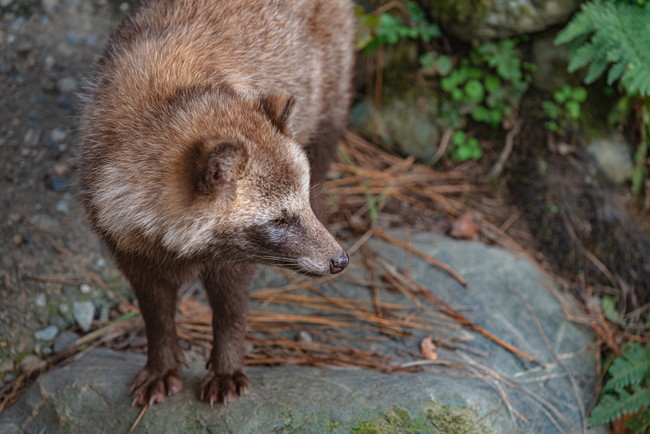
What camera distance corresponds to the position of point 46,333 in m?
4.47

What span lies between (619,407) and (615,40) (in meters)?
2.48

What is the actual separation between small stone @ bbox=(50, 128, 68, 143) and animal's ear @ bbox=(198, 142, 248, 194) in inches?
107

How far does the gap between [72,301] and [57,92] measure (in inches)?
71.4

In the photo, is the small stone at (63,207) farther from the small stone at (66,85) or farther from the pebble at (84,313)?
the small stone at (66,85)

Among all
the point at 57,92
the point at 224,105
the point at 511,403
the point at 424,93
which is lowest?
the point at 511,403

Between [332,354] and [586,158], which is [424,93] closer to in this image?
[586,158]

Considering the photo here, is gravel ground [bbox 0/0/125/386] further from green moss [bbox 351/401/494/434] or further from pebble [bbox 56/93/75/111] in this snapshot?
green moss [bbox 351/401/494/434]

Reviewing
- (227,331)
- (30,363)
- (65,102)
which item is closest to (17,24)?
(65,102)

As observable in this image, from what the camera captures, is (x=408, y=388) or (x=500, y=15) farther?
(x=500, y=15)

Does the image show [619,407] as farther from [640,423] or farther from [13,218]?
[13,218]

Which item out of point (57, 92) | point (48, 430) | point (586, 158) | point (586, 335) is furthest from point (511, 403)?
point (57, 92)

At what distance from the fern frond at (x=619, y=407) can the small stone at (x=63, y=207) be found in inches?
153

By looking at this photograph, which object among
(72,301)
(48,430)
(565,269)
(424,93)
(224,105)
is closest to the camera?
(224,105)

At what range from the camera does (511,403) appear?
13.5 ft
